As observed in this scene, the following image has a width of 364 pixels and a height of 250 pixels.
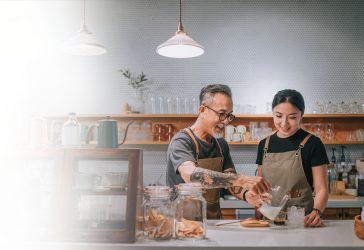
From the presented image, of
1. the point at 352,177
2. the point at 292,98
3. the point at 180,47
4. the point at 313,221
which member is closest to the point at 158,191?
the point at 313,221

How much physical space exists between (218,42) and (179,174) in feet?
11.0

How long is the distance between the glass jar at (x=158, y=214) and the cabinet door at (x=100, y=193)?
0.06 m

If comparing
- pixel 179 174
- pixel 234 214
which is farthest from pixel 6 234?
pixel 234 214

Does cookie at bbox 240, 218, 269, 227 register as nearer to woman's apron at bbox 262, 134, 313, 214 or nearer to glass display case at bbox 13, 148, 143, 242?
glass display case at bbox 13, 148, 143, 242

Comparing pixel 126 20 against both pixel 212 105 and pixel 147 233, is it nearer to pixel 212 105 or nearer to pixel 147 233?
pixel 212 105

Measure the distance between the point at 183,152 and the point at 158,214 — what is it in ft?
2.09

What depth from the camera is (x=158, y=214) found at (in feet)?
6.07

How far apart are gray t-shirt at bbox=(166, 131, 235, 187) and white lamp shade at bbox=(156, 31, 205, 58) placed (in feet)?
2.95

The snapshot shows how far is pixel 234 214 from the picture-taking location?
14.5ft

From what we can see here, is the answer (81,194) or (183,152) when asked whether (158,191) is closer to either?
(81,194)

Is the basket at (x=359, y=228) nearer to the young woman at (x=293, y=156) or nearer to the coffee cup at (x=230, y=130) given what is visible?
the young woman at (x=293, y=156)

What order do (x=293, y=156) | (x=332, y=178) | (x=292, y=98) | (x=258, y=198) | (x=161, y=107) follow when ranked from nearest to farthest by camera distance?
(x=258, y=198) < (x=292, y=98) < (x=293, y=156) < (x=332, y=178) < (x=161, y=107)

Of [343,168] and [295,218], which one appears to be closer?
[295,218]

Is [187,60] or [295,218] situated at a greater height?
[187,60]
